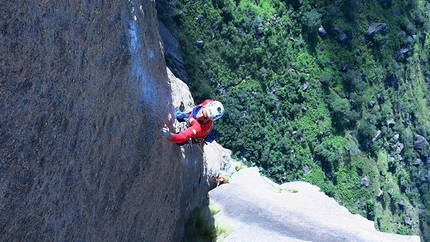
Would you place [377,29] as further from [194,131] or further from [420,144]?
[194,131]

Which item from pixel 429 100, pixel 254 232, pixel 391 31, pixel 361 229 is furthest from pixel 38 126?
pixel 429 100

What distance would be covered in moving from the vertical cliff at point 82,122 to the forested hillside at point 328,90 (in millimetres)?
25881

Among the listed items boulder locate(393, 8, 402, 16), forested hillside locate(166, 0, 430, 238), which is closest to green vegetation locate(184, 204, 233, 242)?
forested hillside locate(166, 0, 430, 238)

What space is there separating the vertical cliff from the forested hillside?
25881 mm

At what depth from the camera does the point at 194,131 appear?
1034 cm

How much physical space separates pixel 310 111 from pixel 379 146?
10.5 metres

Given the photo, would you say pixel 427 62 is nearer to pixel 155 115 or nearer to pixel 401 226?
pixel 401 226

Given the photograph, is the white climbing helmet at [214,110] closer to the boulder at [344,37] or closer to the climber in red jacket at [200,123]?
the climber in red jacket at [200,123]

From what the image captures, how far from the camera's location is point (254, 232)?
12.6m

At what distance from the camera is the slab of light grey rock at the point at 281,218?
12.7 meters

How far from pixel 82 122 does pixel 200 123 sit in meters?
4.09

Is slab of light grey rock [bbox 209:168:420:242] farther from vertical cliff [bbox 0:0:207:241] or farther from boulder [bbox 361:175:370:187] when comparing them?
boulder [bbox 361:175:370:187]

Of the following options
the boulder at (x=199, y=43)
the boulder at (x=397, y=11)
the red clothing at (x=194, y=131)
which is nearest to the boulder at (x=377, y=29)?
the boulder at (x=397, y=11)

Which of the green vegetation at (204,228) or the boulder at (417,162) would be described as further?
the boulder at (417,162)
